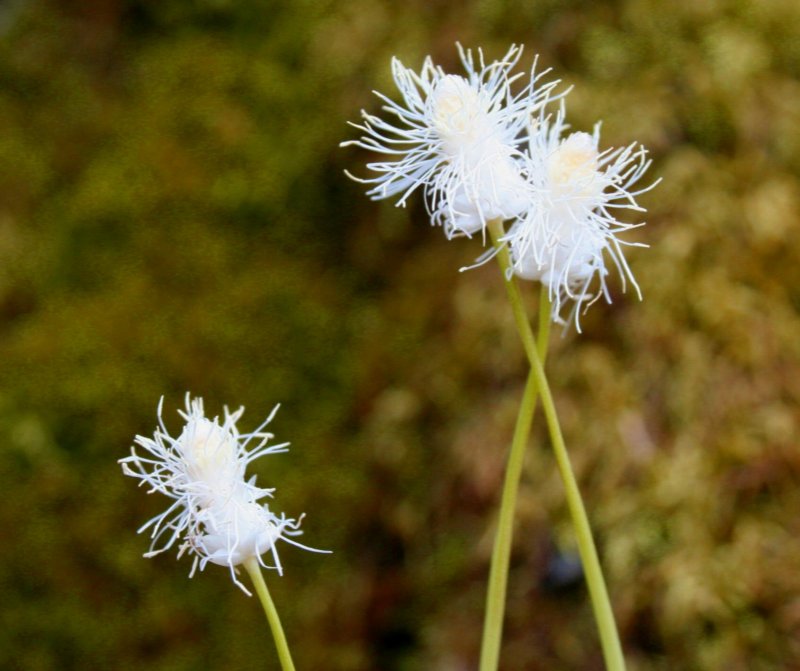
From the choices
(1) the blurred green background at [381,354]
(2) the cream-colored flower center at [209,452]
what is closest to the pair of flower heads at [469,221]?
(2) the cream-colored flower center at [209,452]

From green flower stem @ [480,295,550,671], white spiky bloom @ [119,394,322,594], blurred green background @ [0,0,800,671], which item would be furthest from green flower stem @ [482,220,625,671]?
blurred green background @ [0,0,800,671]

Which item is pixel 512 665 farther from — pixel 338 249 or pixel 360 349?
pixel 338 249

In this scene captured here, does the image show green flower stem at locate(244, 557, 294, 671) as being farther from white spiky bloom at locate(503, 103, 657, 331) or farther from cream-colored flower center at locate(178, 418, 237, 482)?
white spiky bloom at locate(503, 103, 657, 331)

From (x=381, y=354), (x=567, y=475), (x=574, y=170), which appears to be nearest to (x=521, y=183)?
(x=574, y=170)

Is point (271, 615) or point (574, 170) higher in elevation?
point (574, 170)

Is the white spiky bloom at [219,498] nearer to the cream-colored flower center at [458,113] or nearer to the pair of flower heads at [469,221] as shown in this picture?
the pair of flower heads at [469,221]

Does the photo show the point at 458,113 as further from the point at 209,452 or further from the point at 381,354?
the point at 381,354

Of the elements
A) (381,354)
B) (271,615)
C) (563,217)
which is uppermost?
(381,354)
